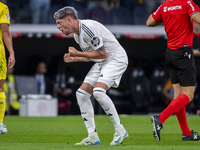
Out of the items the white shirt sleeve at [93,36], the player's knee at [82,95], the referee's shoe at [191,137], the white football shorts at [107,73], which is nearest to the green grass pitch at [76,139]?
the referee's shoe at [191,137]

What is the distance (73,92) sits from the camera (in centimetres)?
1558

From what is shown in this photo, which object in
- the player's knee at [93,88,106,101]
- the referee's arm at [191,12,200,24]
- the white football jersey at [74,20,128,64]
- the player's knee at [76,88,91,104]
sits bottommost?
the player's knee at [76,88,91,104]

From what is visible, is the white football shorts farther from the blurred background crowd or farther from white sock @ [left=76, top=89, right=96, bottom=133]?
the blurred background crowd

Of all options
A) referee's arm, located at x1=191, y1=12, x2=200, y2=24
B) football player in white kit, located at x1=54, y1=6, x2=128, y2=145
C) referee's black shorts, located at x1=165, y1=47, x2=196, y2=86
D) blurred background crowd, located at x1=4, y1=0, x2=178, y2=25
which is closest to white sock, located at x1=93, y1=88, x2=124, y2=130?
football player in white kit, located at x1=54, y1=6, x2=128, y2=145

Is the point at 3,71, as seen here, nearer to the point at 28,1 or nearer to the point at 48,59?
the point at 28,1

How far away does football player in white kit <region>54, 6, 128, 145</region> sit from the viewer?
→ 18.0 ft

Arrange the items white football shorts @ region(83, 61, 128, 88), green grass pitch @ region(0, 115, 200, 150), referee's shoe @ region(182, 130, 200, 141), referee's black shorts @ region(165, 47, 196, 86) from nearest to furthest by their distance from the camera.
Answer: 1. green grass pitch @ region(0, 115, 200, 150)
2. white football shorts @ region(83, 61, 128, 88)
3. referee's black shorts @ region(165, 47, 196, 86)
4. referee's shoe @ region(182, 130, 200, 141)

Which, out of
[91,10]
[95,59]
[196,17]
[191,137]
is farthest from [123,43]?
[95,59]

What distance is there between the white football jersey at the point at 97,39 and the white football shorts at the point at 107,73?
0.07 metres

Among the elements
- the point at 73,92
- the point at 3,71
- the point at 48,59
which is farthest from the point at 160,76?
the point at 3,71

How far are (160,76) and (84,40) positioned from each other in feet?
37.1

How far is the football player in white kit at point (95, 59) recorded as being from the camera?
18.0 ft

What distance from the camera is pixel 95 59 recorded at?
569 cm

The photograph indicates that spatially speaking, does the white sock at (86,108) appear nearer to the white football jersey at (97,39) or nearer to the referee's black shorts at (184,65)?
the white football jersey at (97,39)
